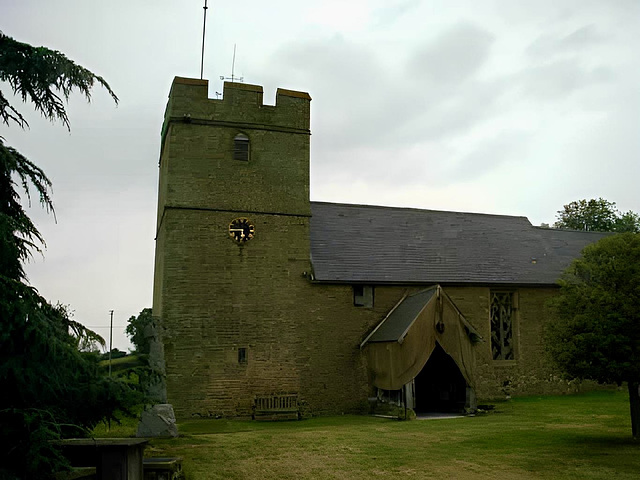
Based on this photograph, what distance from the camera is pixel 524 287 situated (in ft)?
86.3

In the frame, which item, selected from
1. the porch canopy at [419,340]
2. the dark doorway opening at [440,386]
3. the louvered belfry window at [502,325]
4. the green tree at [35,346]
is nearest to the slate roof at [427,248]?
the louvered belfry window at [502,325]

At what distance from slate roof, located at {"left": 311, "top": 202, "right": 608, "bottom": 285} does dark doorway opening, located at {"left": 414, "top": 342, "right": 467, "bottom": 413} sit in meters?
3.30

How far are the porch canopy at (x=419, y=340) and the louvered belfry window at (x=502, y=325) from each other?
410cm

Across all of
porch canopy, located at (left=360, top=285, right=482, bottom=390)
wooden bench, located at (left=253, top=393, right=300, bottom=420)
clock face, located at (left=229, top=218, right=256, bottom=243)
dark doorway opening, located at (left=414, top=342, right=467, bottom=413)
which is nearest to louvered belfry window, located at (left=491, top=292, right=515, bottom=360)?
dark doorway opening, located at (left=414, top=342, right=467, bottom=413)

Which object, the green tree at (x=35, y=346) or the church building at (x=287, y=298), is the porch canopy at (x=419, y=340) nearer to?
the church building at (x=287, y=298)

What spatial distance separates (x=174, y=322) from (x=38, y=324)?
15.2m

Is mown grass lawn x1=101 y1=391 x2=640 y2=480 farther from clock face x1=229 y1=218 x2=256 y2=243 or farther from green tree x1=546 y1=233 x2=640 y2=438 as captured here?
clock face x1=229 y1=218 x2=256 y2=243

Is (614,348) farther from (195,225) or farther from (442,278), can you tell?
(195,225)

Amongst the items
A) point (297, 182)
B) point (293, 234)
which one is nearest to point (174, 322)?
point (293, 234)

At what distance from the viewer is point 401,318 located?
22281 millimetres

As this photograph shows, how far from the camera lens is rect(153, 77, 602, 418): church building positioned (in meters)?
21.5

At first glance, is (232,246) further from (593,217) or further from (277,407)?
(593,217)

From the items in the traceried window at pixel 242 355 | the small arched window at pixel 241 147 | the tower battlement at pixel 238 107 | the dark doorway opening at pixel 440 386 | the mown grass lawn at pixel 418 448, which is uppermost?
the tower battlement at pixel 238 107

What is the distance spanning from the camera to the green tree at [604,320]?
46.0ft
